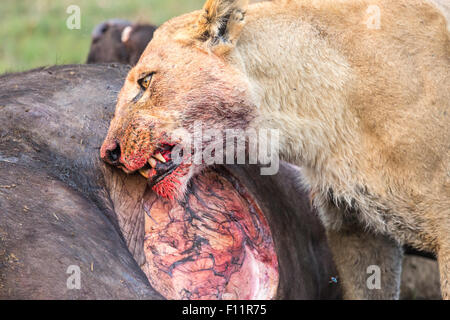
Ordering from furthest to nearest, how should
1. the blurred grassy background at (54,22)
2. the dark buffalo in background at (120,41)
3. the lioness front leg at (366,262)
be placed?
the blurred grassy background at (54,22) < the dark buffalo in background at (120,41) < the lioness front leg at (366,262)

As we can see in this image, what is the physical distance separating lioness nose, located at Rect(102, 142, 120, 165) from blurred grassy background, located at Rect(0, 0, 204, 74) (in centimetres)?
529

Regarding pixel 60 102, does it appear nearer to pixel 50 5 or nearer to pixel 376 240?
pixel 376 240

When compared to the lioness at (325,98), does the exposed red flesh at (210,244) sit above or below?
below

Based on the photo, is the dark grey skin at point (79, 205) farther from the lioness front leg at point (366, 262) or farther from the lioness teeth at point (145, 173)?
the lioness front leg at point (366, 262)

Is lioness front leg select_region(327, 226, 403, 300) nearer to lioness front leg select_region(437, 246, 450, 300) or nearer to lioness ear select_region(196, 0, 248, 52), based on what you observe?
lioness front leg select_region(437, 246, 450, 300)

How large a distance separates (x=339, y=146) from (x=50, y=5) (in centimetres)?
790

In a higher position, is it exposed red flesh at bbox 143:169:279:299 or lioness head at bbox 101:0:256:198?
lioness head at bbox 101:0:256:198

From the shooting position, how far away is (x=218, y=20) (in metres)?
3.45

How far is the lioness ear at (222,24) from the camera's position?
11.3 ft

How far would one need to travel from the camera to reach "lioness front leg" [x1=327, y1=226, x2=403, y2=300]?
415 cm

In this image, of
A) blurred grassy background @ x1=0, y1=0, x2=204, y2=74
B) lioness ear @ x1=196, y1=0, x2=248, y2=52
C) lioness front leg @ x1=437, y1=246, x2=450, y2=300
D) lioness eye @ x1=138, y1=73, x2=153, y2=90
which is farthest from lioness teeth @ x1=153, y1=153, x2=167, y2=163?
blurred grassy background @ x1=0, y1=0, x2=204, y2=74

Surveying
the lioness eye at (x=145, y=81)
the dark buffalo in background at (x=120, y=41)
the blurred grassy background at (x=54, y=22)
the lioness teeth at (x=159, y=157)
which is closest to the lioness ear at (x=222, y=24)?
the lioness eye at (x=145, y=81)

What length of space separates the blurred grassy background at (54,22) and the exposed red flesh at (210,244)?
535cm

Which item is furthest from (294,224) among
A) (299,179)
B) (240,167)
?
(240,167)
